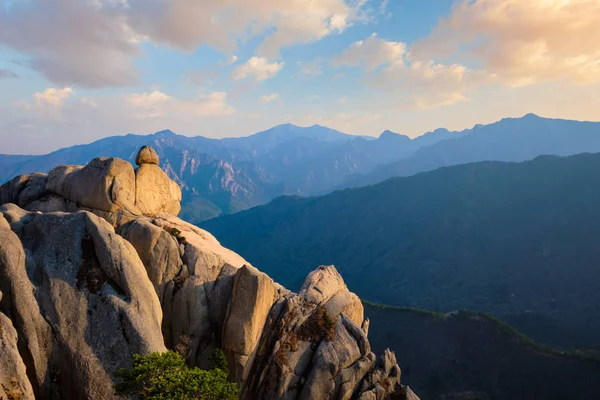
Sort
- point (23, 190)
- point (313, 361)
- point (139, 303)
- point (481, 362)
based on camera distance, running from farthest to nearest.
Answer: point (481, 362), point (23, 190), point (313, 361), point (139, 303)

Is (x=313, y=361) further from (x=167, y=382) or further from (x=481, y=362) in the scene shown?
(x=481, y=362)

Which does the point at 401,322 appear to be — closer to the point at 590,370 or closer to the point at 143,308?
the point at 590,370

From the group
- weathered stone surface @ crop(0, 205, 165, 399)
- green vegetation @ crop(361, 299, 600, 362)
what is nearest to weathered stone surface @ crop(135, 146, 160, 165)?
weathered stone surface @ crop(0, 205, 165, 399)

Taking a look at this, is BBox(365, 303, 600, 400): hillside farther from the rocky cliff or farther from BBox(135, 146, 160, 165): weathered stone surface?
BBox(135, 146, 160, 165): weathered stone surface

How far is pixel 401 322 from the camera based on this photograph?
12988 cm

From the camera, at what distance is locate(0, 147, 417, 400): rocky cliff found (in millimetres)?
26219

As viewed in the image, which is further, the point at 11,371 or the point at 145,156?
the point at 145,156

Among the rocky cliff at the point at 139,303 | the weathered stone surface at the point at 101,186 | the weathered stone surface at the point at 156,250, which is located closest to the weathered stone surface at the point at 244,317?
the rocky cliff at the point at 139,303

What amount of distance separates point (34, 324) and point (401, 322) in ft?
406

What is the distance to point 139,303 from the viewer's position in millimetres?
29328

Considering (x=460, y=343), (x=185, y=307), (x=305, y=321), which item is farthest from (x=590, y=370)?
(x=185, y=307)

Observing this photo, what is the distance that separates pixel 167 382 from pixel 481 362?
104 m

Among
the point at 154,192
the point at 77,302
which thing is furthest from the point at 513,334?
the point at 77,302

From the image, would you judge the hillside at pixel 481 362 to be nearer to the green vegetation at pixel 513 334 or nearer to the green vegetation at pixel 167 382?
the green vegetation at pixel 513 334
